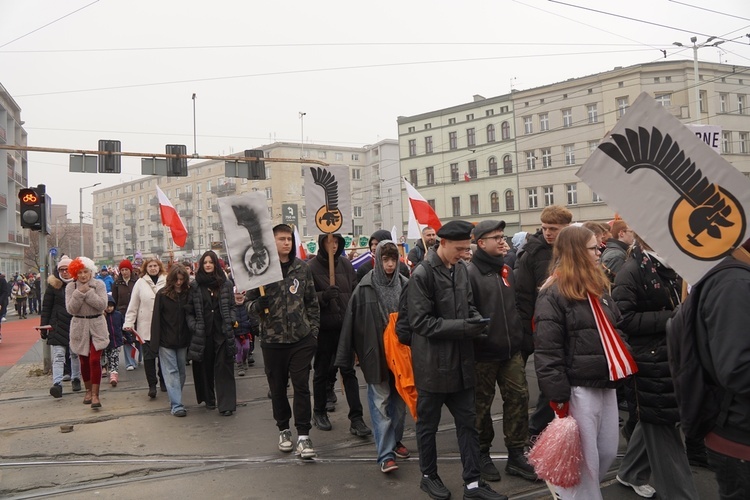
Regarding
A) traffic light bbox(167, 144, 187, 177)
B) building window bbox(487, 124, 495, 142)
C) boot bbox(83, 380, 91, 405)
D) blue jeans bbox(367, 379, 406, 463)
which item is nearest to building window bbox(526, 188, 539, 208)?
building window bbox(487, 124, 495, 142)

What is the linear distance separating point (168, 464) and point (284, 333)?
5.50 ft

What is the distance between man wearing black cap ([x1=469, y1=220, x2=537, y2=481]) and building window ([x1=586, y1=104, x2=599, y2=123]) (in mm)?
43550

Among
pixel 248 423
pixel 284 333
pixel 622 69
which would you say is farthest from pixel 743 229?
pixel 622 69

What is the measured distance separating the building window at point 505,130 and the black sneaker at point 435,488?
157 ft

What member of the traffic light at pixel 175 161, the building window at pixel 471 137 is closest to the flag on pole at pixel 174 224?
the traffic light at pixel 175 161

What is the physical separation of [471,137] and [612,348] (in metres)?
50.4

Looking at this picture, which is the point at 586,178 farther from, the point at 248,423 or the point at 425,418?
the point at 248,423

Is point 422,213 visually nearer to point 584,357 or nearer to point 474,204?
point 584,357

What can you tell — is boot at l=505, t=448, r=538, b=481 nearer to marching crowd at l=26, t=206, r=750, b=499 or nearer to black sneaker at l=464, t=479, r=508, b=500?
marching crowd at l=26, t=206, r=750, b=499

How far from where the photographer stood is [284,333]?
5.82 m

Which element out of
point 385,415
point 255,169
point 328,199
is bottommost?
point 385,415

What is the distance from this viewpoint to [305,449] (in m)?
5.65

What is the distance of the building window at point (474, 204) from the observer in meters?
53.0

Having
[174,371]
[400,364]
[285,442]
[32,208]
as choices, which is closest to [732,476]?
[400,364]
